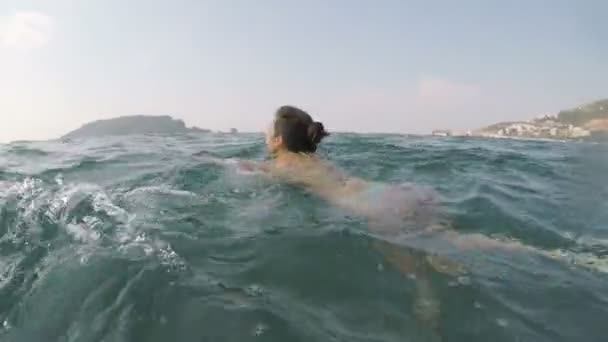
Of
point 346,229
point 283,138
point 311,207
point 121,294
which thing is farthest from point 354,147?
point 121,294

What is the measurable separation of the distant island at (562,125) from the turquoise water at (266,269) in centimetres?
7024

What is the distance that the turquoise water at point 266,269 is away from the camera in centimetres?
334

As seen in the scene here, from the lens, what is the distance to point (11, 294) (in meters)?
3.90

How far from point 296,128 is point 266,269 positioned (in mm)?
3336

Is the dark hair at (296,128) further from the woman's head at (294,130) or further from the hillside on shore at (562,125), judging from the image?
the hillside on shore at (562,125)

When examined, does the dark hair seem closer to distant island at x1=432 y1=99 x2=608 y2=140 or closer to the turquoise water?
the turquoise water

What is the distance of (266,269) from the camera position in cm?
418

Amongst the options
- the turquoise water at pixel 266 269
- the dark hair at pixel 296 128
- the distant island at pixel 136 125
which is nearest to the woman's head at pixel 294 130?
the dark hair at pixel 296 128

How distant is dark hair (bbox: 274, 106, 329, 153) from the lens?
709 centimetres

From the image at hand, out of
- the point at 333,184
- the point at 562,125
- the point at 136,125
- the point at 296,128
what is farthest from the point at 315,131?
the point at 562,125

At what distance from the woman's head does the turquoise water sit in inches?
28.2

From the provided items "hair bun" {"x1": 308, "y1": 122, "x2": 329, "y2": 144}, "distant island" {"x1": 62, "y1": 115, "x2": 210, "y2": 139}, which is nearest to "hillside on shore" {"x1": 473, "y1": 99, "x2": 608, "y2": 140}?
"distant island" {"x1": 62, "y1": 115, "x2": 210, "y2": 139}

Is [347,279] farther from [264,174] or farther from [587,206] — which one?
[587,206]

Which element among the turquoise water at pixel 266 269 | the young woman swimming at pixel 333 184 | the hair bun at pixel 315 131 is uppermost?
the hair bun at pixel 315 131
